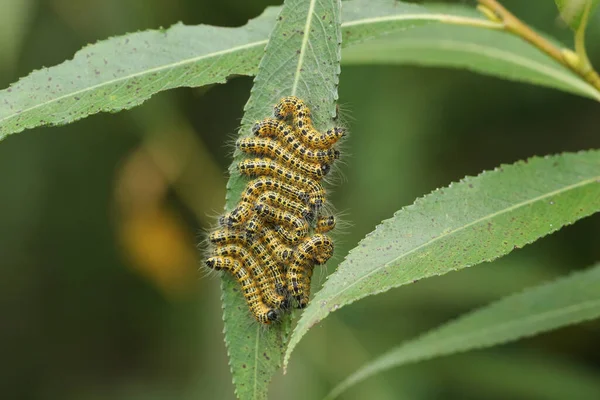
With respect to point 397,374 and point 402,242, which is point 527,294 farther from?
point 397,374

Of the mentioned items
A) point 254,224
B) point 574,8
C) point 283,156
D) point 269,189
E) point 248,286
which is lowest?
point 248,286

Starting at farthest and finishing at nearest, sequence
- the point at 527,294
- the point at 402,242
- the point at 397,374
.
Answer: the point at 397,374 < the point at 527,294 < the point at 402,242

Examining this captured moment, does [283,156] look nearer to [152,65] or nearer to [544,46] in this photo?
[152,65]

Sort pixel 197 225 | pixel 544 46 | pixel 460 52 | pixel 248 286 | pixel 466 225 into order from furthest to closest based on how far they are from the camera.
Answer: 1. pixel 197 225
2. pixel 460 52
3. pixel 544 46
4. pixel 248 286
5. pixel 466 225

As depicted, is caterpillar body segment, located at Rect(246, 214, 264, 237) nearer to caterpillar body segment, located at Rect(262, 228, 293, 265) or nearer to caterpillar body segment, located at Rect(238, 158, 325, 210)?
caterpillar body segment, located at Rect(262, 228, 293, 265)

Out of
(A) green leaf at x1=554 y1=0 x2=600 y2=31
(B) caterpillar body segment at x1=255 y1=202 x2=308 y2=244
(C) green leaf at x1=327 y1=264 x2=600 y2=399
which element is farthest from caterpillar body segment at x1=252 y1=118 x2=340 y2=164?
(C) green leaf at x1=327 y1=264 x2=600 y2=399

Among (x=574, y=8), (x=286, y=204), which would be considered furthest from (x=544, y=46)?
(x=286, y=204)

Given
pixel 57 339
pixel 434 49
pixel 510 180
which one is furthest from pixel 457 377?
pixel 57 339
